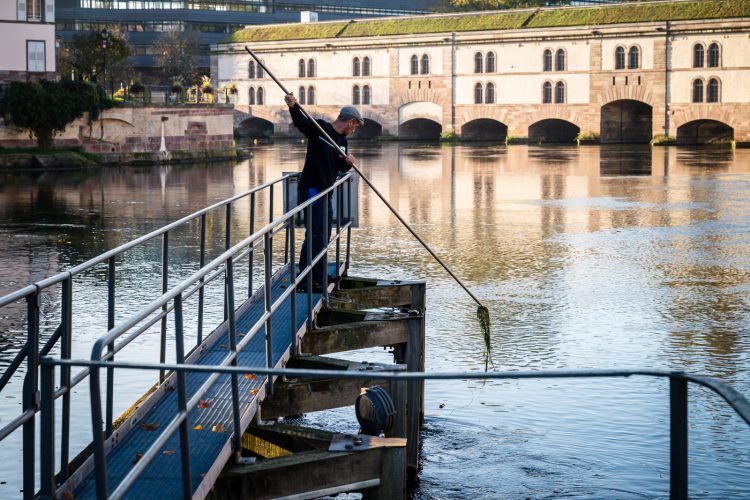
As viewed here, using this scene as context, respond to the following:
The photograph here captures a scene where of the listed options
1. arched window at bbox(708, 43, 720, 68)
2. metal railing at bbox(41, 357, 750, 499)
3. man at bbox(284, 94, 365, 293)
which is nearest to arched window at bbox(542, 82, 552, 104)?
arched window at bbox(708, 43, 720, 68)

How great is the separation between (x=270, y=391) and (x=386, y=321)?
6.85ft

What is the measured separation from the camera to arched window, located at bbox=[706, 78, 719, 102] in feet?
222

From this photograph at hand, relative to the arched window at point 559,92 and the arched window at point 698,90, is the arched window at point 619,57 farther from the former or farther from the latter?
the arched window at point 698,90

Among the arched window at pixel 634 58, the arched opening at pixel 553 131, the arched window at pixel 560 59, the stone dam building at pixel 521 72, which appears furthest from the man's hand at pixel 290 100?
the arched window at pixel 560 59

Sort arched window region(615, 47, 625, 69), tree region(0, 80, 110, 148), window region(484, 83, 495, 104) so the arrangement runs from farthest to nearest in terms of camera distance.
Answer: window region(484, 83, 495, 104), arched window region(615, 47, 625, 69), tree region(0, 80, 110, 148)

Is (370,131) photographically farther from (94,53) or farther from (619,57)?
(94,53)

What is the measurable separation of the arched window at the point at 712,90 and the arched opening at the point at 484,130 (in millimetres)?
14983

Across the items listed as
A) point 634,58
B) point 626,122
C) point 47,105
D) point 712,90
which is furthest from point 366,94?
point 47,105

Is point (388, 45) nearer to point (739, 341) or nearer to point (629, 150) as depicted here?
point (629, 150)

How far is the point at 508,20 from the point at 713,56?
13.8m

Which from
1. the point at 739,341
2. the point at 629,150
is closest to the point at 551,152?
the point at 629,150

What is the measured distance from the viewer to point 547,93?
74188mm

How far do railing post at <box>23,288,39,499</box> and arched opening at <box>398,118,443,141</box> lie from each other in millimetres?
76539

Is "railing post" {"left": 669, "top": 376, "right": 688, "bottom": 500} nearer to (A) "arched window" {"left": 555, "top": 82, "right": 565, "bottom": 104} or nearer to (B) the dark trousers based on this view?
(B) the dark trousers
